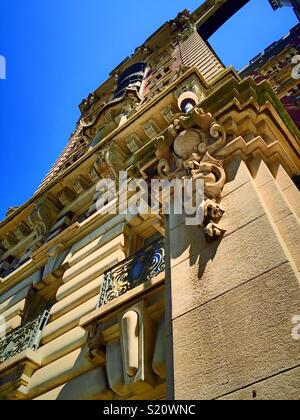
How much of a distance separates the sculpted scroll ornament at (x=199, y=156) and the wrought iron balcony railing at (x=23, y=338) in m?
4.29

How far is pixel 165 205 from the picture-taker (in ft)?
16.2

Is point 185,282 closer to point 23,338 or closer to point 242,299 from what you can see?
point 242,299

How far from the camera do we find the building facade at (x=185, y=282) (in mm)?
2621

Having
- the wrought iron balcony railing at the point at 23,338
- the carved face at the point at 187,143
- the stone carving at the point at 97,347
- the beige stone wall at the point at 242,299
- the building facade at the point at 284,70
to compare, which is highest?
the carved face at the point at 187,143

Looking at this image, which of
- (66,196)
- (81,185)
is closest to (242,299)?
(81,185)

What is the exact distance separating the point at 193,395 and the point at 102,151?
941 centimetres

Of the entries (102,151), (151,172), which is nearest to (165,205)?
(151,172)

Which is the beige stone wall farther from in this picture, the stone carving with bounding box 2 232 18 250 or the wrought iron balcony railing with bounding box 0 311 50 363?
the stone carving with bounding box 2 232 18 250

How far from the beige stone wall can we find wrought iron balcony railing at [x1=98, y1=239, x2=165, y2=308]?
1.79 m

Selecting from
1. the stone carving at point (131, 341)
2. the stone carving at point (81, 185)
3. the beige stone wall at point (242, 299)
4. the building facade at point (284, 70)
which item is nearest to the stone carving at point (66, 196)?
the stone carving at point (81, 185)

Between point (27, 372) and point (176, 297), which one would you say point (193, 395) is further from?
point (27, 372)

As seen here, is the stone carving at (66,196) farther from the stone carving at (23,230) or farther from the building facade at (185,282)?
the building facade at (185,282)

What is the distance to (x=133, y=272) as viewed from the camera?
19.9 feet

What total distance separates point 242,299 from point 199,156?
2222 mm
